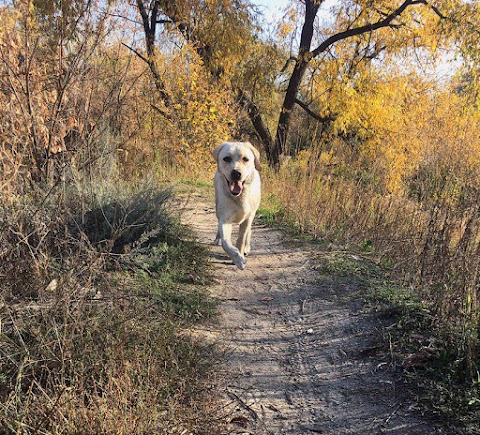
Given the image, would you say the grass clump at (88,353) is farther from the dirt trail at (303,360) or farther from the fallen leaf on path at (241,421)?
the dirt trail at (303,360)

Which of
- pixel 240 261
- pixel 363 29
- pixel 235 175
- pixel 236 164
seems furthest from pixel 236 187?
pixel 363 29

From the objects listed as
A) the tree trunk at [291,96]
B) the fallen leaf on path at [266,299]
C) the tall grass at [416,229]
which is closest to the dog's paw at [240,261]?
the fallen leaf on path at [266,299]

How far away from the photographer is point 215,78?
37.4ft

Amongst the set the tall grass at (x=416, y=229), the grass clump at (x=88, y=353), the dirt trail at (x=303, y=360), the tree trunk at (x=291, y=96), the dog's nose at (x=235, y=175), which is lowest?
the dirt trail at (x=303, y=360)

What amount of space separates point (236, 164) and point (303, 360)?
2.20m

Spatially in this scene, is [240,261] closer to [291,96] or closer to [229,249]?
[229,249]

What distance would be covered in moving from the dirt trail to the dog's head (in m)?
0.99

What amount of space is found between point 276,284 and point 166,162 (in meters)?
7.31

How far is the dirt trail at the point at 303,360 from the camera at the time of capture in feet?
7.47

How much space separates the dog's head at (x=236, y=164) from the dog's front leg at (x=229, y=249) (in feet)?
1.29

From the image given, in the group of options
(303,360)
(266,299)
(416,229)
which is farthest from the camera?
(416,229)

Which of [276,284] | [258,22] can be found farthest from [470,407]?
[258,22]

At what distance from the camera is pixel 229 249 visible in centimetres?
406

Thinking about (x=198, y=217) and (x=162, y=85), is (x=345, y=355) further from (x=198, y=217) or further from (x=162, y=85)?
(x=162, y=85)
